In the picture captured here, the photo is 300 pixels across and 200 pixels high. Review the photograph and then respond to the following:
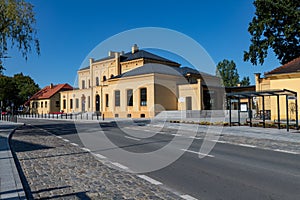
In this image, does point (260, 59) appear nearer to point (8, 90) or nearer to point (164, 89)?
point (164, 89)

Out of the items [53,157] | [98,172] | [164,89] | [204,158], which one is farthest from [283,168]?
[164,89]

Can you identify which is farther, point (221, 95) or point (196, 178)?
point (221, 95)

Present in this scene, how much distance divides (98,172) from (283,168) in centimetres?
507

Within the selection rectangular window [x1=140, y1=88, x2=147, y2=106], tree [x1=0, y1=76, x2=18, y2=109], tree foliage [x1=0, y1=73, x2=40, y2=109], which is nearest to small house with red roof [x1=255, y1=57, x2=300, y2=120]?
rectangular window [x1=140, y1=88, x2=147, y2=106]

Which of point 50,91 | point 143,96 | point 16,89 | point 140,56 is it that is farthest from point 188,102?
point 16,89

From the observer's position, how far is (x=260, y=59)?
113ft

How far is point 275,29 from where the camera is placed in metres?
34.0

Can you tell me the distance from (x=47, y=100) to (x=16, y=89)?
12865 millimetres

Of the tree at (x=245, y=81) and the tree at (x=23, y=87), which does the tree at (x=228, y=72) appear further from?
the tree at (x=23, y=87)

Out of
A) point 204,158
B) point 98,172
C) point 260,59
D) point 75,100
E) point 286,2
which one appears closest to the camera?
point 98,172

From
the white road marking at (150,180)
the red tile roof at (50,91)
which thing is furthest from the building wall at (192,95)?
→ the red tile roof at (50,91)

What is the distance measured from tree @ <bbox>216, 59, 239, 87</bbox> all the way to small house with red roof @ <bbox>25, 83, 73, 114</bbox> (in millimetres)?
47904

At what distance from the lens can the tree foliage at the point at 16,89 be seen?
224 ft

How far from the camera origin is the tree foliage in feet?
224
